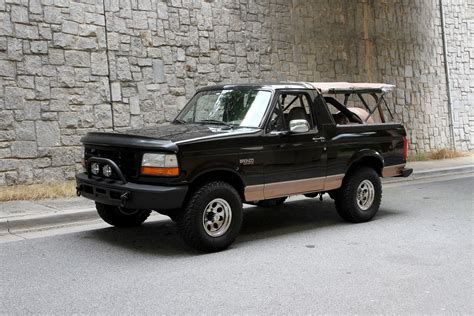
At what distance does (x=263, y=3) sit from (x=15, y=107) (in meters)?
7.10

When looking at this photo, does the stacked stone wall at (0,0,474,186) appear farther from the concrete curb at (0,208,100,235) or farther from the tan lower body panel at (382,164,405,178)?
the tan lower body panel at (382,164,405,178)

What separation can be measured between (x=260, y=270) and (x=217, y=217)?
92 cm

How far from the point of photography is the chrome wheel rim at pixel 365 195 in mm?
7703

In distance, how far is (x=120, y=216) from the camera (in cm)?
711

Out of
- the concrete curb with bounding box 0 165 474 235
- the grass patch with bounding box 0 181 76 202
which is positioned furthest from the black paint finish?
the grass patch with bounding box 0 181 76 202

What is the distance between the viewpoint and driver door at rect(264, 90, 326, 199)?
21.6 feet

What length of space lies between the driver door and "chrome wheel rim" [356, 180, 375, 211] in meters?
0.84

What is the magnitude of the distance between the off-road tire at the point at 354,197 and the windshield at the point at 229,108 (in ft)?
5.75

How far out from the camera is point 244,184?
6.31 metres

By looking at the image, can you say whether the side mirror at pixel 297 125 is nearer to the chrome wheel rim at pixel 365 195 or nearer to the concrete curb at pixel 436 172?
the chrome wheel rim at pixel 365 195

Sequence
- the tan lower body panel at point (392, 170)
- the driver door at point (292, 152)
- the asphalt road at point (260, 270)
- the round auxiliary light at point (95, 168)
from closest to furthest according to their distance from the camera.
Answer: the asphalt road at point (260, 270) < the round auxiliary light at point (95, 168) < the driver door at point (292, 152) < the tan lower body panel at point (392, 170)

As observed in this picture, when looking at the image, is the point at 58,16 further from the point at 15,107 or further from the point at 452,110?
the point at 452,110

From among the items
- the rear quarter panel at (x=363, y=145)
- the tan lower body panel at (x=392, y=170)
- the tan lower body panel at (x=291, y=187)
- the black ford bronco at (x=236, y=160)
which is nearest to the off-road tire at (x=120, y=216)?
the black ford bronco at (x=236, y=160)

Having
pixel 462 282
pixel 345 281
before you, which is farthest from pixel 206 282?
pixel 462 282
